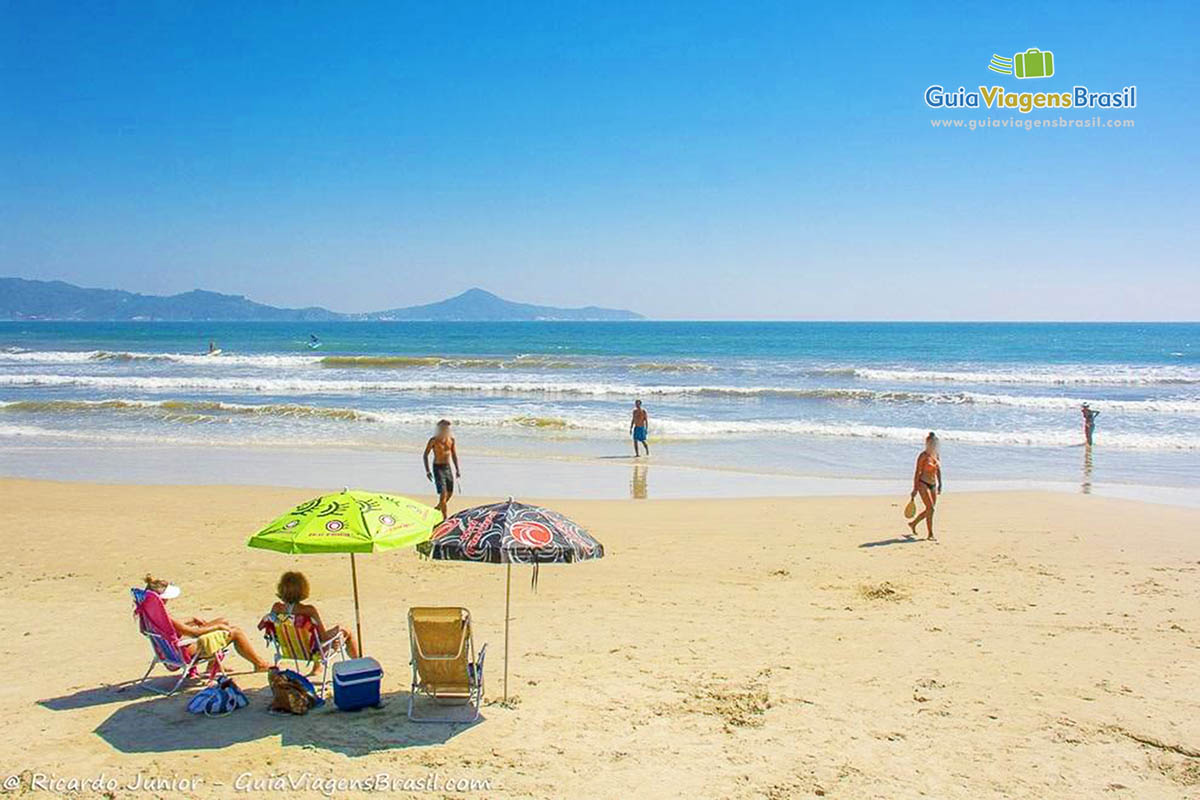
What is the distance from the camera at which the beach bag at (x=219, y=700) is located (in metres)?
6.26

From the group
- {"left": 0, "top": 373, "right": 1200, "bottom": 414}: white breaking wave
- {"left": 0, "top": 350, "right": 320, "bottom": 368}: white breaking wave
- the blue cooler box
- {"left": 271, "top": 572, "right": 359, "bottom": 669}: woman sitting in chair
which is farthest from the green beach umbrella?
{"left": 0, "top": 350, "right": 320, "bottom": 368}: white breaking wave

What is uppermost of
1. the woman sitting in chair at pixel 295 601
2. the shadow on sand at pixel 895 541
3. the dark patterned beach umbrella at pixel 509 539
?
the dark patterned beach umbrella at pixel 509 539

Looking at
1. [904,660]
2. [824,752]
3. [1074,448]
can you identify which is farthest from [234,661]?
[1074,448]

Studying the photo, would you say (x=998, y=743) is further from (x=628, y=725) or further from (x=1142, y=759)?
(x=628, y=725)

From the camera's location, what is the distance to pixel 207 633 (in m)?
6.67

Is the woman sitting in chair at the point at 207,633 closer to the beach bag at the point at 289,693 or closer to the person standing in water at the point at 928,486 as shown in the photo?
A: the beach bag at the point at 289,693

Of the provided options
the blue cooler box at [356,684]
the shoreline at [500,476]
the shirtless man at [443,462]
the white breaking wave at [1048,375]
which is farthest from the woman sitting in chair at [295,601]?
the white breaking wave at [1048,375]

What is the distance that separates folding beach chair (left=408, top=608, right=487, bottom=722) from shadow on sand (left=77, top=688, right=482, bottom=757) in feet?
0.67

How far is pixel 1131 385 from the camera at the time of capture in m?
40.2

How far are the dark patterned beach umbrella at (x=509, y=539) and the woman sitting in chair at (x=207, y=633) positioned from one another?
1.89 meters

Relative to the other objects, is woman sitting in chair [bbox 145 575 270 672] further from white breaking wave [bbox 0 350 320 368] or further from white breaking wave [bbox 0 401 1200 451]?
white breaking wave [bbox 0 350 320 368]

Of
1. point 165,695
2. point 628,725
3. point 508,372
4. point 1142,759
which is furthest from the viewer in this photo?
point 508,372

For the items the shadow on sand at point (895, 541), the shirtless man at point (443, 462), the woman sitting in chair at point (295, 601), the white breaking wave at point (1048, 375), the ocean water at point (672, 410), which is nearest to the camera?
the woman sitting in chair at point (295, 601)

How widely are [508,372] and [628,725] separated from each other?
41.0 metres
